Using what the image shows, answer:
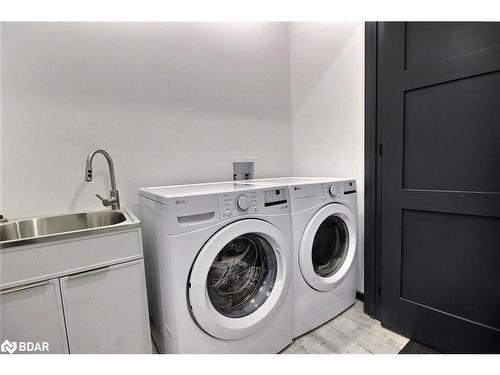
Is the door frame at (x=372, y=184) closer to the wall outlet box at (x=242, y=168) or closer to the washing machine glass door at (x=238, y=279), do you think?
the washing machine glass door at (x=238, y=279)

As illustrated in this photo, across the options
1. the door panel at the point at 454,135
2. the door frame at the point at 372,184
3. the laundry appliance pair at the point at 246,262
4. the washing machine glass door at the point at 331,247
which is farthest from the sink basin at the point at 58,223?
the door panel at the point at 454,135

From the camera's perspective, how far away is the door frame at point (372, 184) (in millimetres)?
1467

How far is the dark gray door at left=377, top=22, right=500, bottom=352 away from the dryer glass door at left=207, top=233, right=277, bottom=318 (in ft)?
2.59

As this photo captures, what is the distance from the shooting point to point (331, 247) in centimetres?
165

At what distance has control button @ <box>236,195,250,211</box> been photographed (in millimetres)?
1107

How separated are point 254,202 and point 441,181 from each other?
979 mm

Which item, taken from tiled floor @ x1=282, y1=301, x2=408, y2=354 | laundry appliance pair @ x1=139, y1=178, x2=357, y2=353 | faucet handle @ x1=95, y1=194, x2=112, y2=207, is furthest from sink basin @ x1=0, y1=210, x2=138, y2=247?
tiled floor @ x1=282, y1=301, x2=408, y2=354

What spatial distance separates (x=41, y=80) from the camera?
1.28 m
